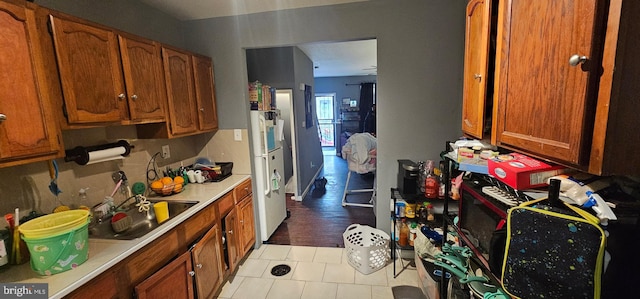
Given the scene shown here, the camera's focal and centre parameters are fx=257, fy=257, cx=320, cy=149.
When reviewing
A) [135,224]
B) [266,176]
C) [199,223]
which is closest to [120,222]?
[135,224]

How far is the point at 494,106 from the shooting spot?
116 cm

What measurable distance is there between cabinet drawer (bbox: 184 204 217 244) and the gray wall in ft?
3.59

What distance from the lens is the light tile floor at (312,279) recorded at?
211 cm

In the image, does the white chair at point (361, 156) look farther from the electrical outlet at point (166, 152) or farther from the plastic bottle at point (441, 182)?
the electrical outlet at point (166, 152)

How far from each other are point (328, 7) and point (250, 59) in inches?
74.8

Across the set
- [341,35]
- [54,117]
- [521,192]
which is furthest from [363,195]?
[54,117]

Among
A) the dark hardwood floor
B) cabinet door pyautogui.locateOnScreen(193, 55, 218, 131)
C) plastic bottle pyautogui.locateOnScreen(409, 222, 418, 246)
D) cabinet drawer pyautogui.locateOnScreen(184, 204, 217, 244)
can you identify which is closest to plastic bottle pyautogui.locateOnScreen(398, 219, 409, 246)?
plastic bottle pyautogui.locateOnScreen(409, 222, 418, 246)

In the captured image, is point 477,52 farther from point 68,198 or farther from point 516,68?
point 68,198

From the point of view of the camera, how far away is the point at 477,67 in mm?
1352

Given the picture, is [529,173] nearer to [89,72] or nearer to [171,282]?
[171,282]

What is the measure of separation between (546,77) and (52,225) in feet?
6.96

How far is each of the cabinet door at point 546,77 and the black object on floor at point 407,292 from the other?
4.86 ft

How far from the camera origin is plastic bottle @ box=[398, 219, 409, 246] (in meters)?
2.34

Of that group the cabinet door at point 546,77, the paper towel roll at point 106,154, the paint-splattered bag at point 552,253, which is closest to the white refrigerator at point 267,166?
the paper towel roll at point 106,154
